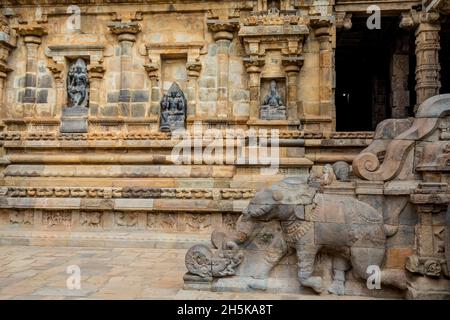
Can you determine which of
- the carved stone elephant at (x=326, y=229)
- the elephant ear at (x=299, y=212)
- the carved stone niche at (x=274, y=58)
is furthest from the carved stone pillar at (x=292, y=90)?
the elephant ear at (x=299, y=212)

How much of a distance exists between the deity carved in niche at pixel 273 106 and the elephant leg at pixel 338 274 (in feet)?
22.0

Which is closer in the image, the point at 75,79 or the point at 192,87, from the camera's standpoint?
the point at 192,87

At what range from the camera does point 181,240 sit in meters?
10.1

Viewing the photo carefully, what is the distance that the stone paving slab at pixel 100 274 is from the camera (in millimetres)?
6092

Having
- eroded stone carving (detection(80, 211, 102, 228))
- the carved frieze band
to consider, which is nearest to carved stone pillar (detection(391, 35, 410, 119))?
the carved frieze band

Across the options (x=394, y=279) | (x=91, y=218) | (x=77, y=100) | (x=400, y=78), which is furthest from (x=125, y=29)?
(x=394, y=279)

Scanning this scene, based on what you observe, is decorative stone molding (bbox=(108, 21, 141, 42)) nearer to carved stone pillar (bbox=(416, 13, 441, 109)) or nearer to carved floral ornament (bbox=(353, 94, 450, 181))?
carved stone pillar (bbox=(416, 13, 441, 109))

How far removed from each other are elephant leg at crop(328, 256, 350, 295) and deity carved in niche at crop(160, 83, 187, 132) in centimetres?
748

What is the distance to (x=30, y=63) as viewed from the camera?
43.9 ft

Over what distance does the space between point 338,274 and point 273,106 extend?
7.05 m

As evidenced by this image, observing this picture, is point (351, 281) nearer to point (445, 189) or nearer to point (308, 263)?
point (308, 263)

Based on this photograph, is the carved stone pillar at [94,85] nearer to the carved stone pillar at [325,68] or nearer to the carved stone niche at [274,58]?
the carved stone niche at [274,58]

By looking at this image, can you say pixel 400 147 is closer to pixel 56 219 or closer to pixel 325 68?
pixel 325 68

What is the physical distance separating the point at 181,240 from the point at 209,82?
5000 mm
